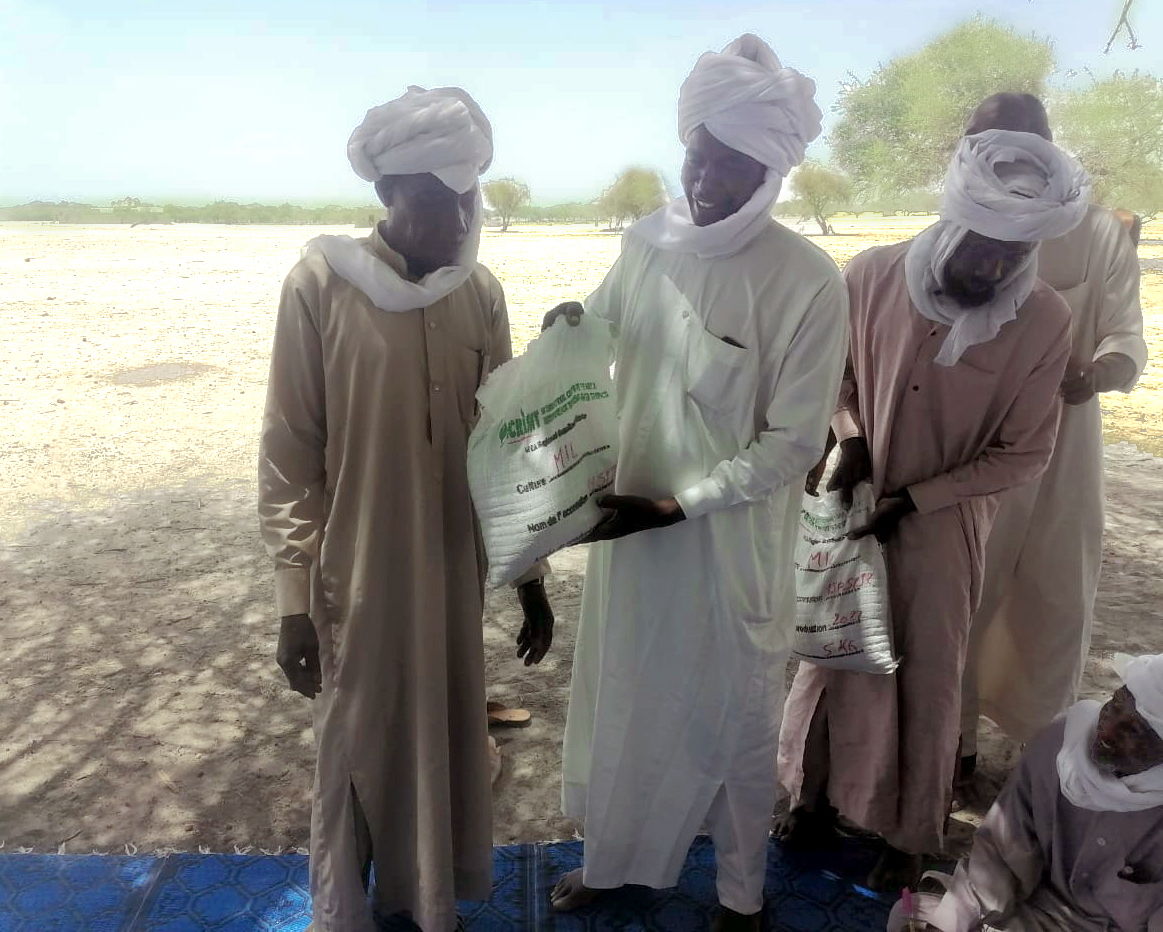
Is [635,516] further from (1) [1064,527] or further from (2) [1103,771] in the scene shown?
(1) [1064,527]

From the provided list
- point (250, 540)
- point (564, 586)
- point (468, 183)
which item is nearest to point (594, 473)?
point (468, 183)

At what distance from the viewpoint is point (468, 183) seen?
1.84 meters

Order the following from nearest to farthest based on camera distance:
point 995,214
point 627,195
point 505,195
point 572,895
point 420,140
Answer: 1. point 420,140
2. point 995,214
3. point 572,895
4. point 627,195
5. point 505,195

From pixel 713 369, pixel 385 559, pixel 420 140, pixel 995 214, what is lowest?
pixel 385 559

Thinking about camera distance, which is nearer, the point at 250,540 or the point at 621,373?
the point at 621,373

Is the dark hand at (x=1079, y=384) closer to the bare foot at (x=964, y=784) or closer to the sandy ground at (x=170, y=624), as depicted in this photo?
the bare foot at (x=964, y=784)

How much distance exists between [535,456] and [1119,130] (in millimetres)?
28363

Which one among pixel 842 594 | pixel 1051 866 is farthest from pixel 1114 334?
pixel 1051 866

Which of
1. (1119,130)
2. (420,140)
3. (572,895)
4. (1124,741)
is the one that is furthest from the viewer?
(1119,130)

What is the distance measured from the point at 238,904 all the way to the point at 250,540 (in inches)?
117

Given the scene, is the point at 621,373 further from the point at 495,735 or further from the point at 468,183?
the point at 495,735

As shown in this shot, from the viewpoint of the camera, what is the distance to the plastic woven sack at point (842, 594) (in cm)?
225

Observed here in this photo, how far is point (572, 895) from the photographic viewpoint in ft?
7.93

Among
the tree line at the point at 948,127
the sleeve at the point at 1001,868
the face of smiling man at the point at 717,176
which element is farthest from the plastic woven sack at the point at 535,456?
the tree line at the point at 948,127
